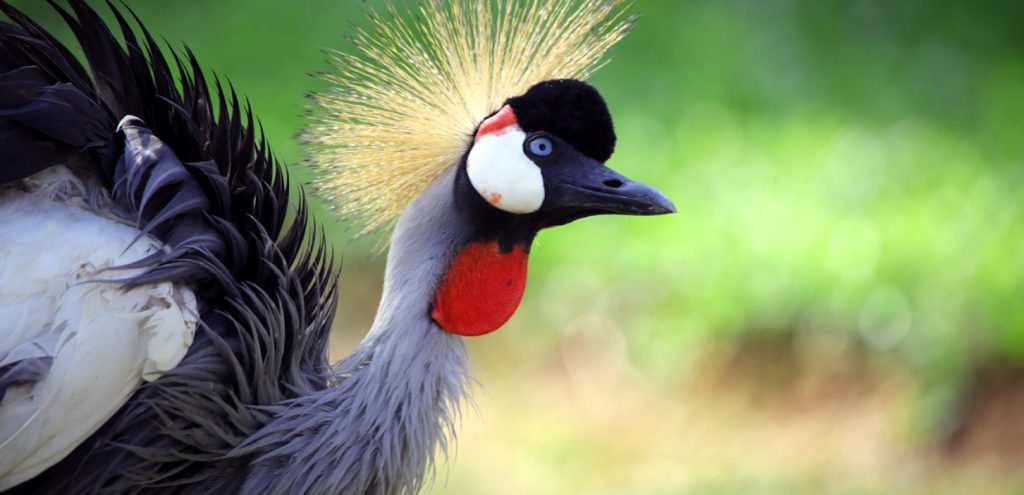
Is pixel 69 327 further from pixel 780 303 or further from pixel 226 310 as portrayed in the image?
pixel 780 303

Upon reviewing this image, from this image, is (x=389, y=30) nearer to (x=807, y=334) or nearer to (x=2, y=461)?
(x=2, y=461)

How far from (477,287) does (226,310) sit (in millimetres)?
342

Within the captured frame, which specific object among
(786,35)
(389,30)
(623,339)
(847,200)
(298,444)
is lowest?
(298,444)

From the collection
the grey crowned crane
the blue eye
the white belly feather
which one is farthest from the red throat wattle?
the white belly feather

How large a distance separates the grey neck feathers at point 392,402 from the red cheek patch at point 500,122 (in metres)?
0.09

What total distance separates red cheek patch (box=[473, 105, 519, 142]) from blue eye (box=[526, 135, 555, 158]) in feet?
0.11

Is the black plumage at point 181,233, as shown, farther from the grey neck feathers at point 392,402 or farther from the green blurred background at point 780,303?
the green blurred background at point 780,303

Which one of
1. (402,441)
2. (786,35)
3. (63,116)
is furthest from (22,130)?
(786,35)

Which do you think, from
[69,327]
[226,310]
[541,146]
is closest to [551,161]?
[541,146]

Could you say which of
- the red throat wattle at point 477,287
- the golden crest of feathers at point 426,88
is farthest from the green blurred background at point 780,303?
the red throat wattle at point 477,287

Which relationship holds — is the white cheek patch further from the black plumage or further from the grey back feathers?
the black plumage

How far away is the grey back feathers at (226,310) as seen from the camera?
1402mm

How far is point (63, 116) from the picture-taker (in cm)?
142

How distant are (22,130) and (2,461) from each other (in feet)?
1.35
